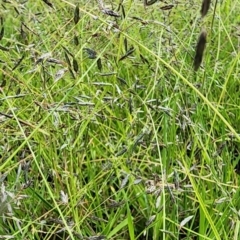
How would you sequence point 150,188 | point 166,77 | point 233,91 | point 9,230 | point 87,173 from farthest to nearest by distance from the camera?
point 233,91 < point 166,77 < point 87,173 < point 9,230 < point 150,188

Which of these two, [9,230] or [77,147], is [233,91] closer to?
[77,147]

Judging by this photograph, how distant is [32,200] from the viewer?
809 millimetres

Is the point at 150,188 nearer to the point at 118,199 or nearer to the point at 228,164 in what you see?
the point at 118,199

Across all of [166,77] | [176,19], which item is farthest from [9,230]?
[176,19]

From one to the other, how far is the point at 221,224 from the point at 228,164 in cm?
18

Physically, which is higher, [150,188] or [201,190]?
[150,188]

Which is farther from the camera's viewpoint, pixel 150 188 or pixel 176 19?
pixel 176 19

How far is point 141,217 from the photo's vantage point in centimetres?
80

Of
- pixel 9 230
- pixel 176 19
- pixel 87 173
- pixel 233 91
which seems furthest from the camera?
pixel 176 19

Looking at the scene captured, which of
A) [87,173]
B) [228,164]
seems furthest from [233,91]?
[87,173]

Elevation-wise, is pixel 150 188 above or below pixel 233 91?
above

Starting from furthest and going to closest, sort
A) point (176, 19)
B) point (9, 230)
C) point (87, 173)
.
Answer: point (176, 19)
point (87, 173)
point (9, 230)

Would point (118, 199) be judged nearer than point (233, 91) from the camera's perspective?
Yes

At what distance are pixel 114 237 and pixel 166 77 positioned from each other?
41 cm
